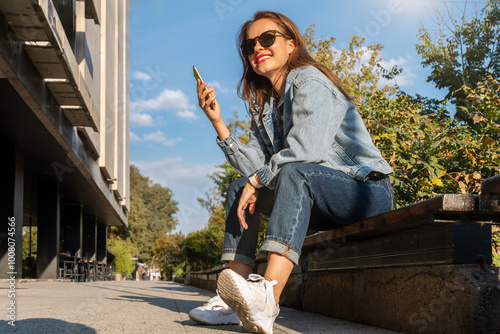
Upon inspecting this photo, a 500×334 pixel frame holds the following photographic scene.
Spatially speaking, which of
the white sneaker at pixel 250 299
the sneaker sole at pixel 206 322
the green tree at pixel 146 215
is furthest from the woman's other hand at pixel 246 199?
the green tree at pixel 146 215

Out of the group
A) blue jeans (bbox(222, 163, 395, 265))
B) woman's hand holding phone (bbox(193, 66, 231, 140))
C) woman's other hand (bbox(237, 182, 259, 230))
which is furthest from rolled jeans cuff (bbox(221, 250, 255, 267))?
woman's hand holding phone (bbox(193, 66, 231, 140))

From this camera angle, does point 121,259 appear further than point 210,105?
Yes

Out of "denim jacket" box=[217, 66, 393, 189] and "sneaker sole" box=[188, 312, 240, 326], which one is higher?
"denim jacket" box=[217, 66, 393, 189]

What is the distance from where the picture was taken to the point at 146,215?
51000mm

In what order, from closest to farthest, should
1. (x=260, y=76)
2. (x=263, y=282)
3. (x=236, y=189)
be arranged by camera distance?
(x=263, y=282) < (x=236, y=189) < (x=260, y=76)

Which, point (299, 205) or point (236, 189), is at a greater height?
point (236, 189)

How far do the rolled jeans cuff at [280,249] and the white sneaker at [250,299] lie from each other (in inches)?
5.4

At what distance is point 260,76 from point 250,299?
159cm

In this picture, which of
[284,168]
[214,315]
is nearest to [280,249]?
[284,168]

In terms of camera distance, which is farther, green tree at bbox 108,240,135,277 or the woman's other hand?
green tree at bbox 108,240,135,277

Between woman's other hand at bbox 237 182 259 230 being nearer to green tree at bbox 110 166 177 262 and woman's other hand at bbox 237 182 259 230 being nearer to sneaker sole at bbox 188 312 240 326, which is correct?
sneaker sole at bbox 188 312 240 326

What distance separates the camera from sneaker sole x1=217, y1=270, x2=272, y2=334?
1.92 metres

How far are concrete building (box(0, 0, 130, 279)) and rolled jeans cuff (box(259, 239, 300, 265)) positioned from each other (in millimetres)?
6217

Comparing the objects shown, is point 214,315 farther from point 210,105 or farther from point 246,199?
point 210,105
